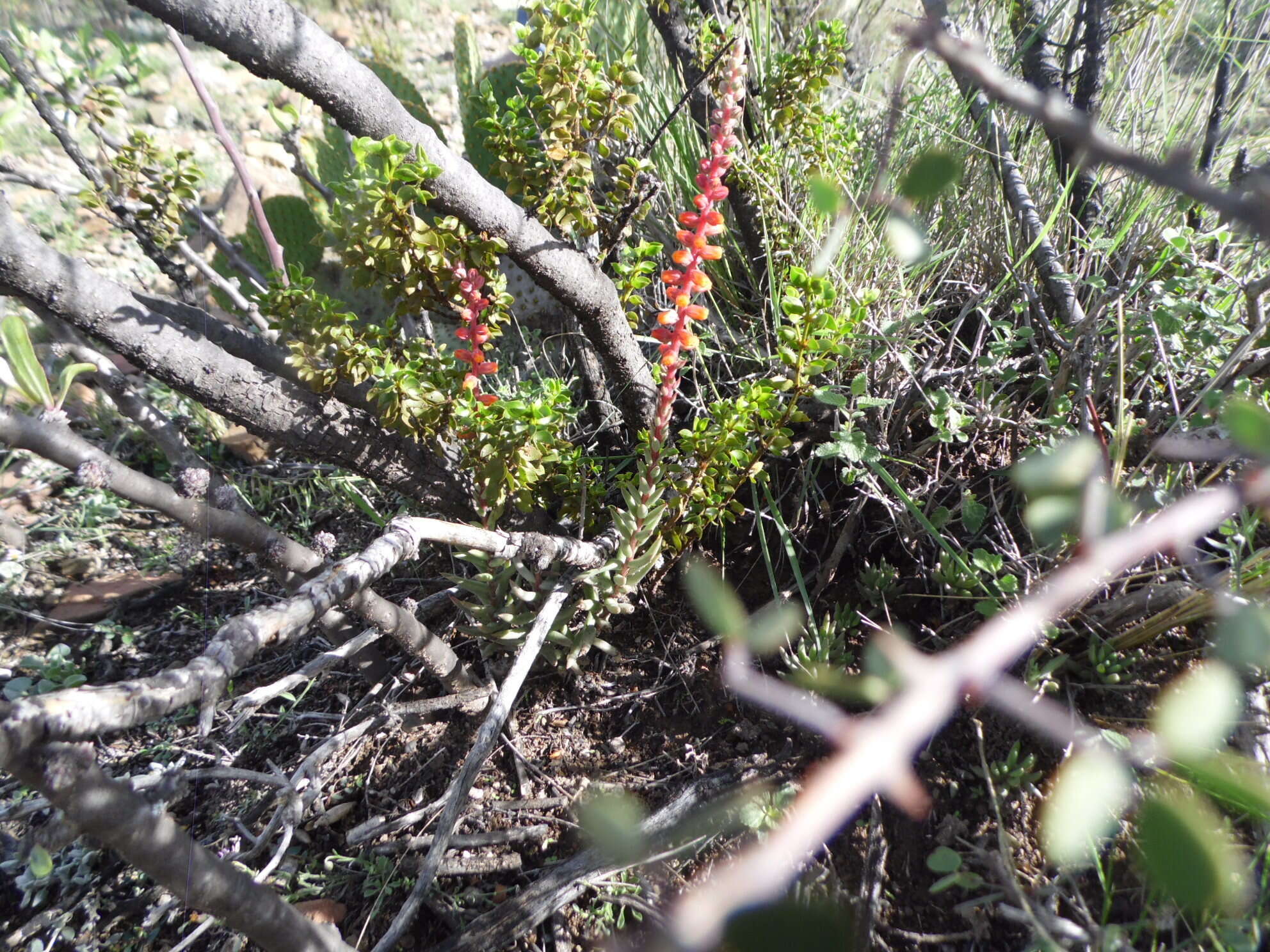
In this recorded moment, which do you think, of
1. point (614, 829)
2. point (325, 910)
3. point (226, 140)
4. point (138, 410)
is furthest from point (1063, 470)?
point (226, 140)

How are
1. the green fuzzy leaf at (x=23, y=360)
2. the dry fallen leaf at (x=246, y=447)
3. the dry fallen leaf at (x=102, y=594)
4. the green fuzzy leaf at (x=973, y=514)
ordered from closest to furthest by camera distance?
the green fuzzy leaf at (x=23, y=360) → the green fuzzy leaf at (x=973, y=514) → the dry fallen leaf at (x=102, y=594) → the dry fallen leaf at (x=246, y=447)

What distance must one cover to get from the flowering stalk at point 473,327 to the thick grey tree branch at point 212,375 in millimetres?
208

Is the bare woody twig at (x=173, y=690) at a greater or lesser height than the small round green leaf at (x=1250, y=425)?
lesser

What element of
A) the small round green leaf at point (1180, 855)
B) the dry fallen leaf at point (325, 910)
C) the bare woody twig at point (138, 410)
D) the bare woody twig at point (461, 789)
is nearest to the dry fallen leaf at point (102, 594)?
the bare woody twig at point (138, 410)

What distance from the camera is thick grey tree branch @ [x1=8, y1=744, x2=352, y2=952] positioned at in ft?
1.56

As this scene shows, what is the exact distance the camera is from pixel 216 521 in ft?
3.09

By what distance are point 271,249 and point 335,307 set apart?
0.48 metres

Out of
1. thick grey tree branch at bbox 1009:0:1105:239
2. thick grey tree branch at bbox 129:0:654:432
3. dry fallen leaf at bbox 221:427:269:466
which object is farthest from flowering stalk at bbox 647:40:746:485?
dry fallen leaf at bbox 221:427:269:466

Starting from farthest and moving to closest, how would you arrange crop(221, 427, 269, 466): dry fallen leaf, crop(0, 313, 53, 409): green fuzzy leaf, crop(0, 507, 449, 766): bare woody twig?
crop(221, 427, 269, 466): dry fallen leaf → crop(0, 313, 53, 409): green fuzzy leaf → crop(0, 507, 449, 766): bare woody twig

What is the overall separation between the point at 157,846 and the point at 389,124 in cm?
89

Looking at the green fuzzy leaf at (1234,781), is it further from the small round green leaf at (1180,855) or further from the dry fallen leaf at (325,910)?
the dry fallen leaf at (325,910)

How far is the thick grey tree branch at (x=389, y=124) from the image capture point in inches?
31.2

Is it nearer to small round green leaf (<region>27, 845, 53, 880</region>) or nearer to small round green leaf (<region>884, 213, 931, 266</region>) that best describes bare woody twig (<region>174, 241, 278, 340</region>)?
small round green leaf (<region>27, 845, 53, 880</region>)

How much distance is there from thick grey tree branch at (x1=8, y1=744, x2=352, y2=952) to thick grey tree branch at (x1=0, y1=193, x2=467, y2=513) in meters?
0.62
